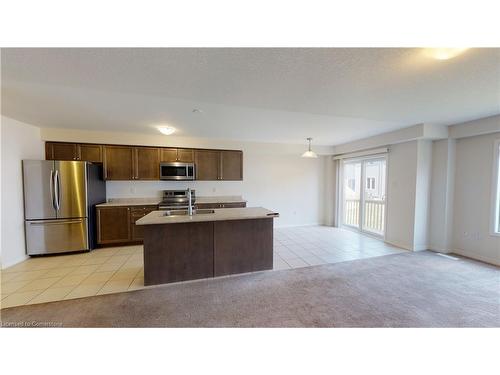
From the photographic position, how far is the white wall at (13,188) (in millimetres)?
3076

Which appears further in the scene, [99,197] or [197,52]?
[99,197]

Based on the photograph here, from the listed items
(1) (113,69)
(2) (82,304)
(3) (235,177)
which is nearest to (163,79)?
(1) (113,69)

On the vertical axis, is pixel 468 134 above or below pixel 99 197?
above

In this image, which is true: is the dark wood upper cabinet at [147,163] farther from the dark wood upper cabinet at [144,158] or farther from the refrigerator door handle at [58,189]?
the refrigerator door handle at [58,189]

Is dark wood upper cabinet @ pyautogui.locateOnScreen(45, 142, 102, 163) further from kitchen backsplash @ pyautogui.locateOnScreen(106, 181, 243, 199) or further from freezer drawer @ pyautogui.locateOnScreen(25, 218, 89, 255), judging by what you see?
freezer drawer @ pyautogui.locateOnScreen(25, 218, 89, 255)

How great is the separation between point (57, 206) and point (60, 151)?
120cm

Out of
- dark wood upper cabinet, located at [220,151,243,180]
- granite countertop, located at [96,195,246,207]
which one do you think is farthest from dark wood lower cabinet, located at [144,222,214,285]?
dark wood upper cabinet, located at [220,151,243,180]

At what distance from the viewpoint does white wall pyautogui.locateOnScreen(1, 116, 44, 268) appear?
308 cm

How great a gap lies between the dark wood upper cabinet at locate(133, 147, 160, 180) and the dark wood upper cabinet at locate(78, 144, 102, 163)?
2.22 feet

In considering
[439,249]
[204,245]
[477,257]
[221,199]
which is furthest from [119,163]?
[477,257]

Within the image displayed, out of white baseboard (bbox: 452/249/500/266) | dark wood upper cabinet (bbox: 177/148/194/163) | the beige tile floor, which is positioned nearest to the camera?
the beige tile floor

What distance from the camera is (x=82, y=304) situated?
7.28 ft
